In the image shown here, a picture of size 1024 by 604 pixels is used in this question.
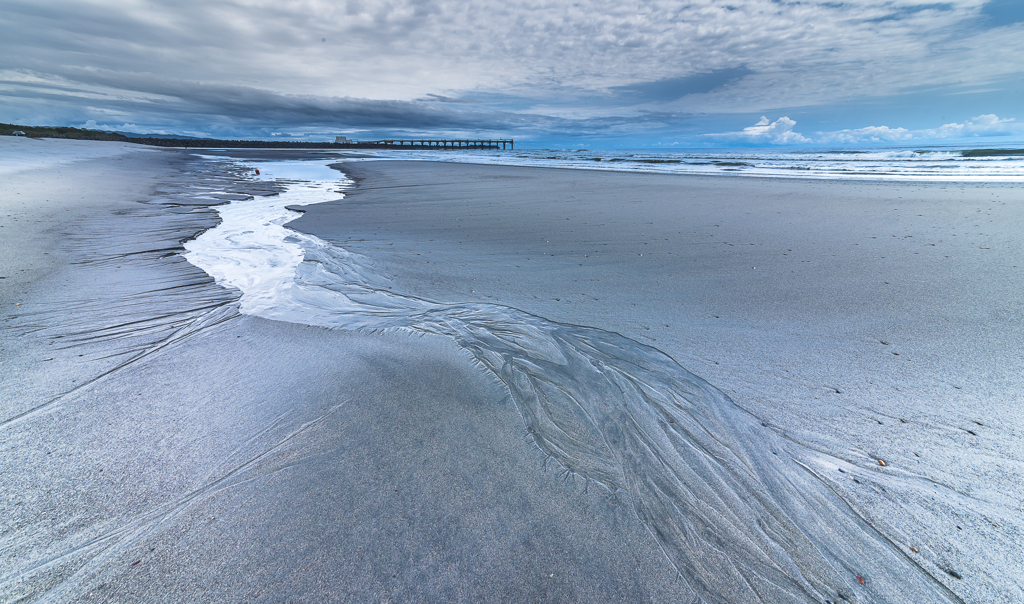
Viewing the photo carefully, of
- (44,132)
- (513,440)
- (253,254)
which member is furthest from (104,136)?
(513,440)

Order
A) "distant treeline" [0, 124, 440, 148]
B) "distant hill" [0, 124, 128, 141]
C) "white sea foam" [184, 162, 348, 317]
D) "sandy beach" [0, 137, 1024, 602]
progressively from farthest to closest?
1. "distant treeline" [0, 124, 440, 148]
2. "distant hill" [0, 124, 128, 141]
3. "white sea foam" [184, 162, 348, 317]
4. "sandy beach" [0, 137, 1024, 602]

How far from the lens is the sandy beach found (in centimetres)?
160

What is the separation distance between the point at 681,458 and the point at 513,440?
36.4 inches

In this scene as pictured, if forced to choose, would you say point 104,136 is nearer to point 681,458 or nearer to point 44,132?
point 44,132

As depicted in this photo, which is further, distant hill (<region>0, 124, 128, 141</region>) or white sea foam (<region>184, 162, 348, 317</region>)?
distant hill (<region>0, 124, 128, 141</region>)

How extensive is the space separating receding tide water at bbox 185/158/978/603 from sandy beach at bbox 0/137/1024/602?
0.05 feet

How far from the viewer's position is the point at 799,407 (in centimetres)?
255

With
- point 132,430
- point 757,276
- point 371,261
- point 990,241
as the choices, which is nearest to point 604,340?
point 757,276

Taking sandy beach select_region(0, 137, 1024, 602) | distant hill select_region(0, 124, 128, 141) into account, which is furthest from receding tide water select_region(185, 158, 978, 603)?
distant hill select_region(0, 124, 128, 141)

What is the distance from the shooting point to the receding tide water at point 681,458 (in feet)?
5.26

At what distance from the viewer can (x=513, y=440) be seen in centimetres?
231

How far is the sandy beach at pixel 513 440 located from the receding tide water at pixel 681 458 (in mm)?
14

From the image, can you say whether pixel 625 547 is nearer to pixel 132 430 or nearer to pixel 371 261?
pixel 132 430

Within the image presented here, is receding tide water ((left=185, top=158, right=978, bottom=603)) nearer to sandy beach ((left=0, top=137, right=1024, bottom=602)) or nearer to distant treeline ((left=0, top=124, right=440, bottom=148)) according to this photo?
sandy beach ((left=0, top=137, right=1024, bottom=602))
